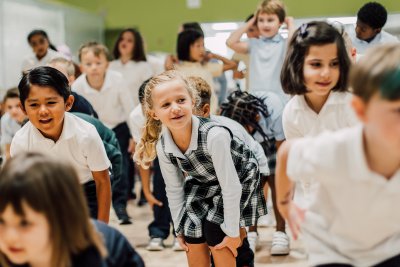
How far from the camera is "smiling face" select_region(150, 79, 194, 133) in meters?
2.35

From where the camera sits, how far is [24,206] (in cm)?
135

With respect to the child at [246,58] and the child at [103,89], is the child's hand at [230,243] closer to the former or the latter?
the child at [246,58]

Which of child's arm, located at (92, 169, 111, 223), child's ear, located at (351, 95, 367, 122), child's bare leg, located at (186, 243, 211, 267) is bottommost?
child's bare leg, located at (186, 243, 211, 267)

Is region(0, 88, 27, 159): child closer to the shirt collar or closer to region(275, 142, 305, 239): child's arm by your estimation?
the shirt collar

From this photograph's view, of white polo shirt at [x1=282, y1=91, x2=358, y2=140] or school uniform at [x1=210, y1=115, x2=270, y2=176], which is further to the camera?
school uniform at [x1=210, y1=115, x2=270, y2=176]

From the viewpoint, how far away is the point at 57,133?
2420 millimetres

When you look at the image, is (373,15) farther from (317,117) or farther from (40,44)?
(40,44)

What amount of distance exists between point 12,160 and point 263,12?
266 cm

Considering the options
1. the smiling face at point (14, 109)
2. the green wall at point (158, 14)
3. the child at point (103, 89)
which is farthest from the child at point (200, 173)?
the green wall at point (158, 14)

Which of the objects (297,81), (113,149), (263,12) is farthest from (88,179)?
(263,12)

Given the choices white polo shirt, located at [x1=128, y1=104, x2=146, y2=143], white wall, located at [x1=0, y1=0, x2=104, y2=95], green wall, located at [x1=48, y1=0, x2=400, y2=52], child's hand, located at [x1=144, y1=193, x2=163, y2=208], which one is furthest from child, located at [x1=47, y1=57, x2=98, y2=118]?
green wall, located at [x1=48, y1=0, x2=400, y2=52]

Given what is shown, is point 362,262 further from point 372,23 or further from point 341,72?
point 372,23

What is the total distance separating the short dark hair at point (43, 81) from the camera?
2354 mm

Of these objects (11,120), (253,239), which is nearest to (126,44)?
(11,120)
